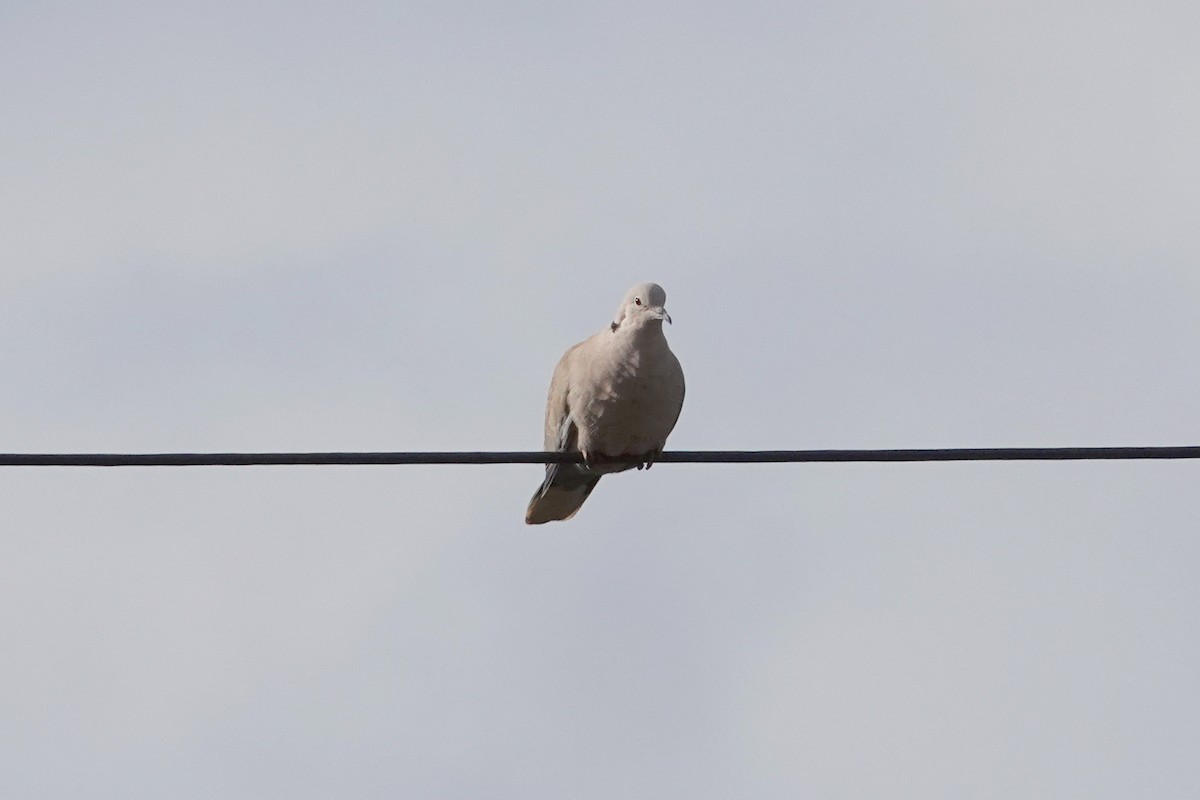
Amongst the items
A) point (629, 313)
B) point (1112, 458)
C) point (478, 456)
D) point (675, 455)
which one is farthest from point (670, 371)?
point (1112, 458)

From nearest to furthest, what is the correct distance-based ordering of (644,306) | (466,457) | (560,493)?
(466,457)
(644,306)
(560,493)

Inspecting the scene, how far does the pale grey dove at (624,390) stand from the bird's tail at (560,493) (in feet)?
0.94

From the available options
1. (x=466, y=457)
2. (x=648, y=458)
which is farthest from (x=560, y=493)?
(x=466, y=457)

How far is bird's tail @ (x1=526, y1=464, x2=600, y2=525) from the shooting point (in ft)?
32.8

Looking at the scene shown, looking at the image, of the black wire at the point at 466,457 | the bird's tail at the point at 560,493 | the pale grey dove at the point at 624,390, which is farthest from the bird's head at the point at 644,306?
the black wire at the point at 466,457

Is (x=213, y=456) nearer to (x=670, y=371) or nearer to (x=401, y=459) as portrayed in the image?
(x=401, y=459)

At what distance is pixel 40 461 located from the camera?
6.59 meters

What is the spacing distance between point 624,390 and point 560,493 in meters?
1.21

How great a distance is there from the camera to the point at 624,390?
9.09 metres

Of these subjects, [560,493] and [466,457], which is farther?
[560,493]

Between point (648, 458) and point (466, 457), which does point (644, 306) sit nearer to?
point (648, 458)

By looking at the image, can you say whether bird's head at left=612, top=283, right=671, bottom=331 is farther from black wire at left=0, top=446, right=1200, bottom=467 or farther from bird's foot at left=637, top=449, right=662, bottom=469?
black wire at left=0, top=446, right=1200, bottom=467

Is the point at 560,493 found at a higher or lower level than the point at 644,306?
lower

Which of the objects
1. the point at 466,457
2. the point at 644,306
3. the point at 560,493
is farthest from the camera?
the point at 560,493
